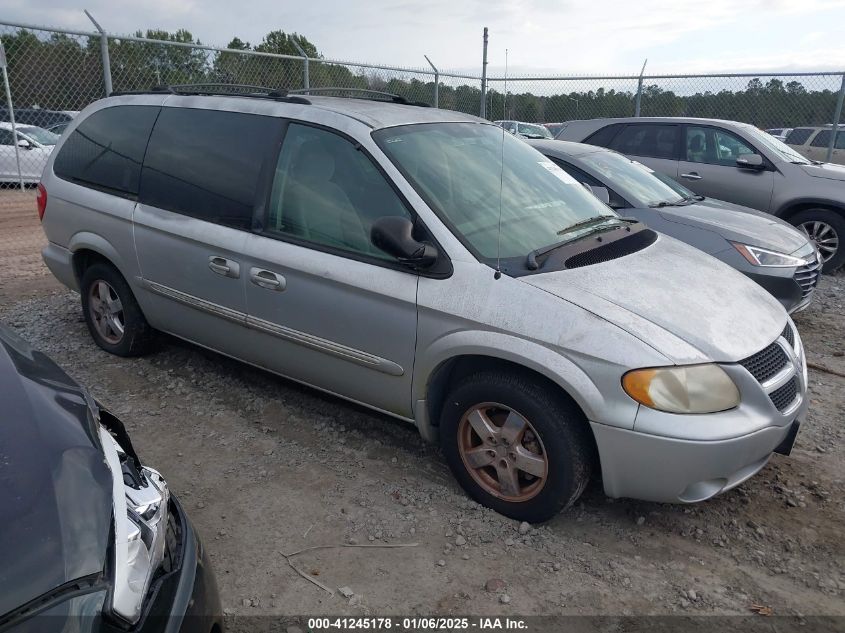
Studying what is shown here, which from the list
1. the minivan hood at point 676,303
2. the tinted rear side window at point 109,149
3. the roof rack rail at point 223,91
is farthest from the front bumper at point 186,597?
the tinted rear side window at point 109,149

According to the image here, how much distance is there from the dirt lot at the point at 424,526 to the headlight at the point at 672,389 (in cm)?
73

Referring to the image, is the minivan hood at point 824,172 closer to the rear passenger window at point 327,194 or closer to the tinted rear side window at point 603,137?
the tinted rear side window at point 603,137

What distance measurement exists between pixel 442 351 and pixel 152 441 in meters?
1.83

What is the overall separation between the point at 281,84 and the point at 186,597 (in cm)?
1026

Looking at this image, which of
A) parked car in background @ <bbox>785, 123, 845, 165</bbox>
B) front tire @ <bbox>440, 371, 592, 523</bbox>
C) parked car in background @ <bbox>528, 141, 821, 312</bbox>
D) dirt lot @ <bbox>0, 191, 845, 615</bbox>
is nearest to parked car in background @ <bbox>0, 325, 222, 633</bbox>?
dirt lot @ <bbox>0, 191, 845, 615</bbox>

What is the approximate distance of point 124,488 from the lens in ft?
6.25

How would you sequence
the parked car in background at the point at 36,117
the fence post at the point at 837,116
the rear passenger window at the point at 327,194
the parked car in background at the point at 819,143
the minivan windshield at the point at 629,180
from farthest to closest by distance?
the parked car in background at the point at 819,143, the parked car in background at the point at 36,117, the fence post at the point at 837,116, the minivan windshield at the point at 629,180, the rear passenger window at the point at 327,194

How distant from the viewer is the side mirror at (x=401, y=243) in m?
2.94

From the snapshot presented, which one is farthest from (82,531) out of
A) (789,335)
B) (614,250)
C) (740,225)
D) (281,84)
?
(281,84)

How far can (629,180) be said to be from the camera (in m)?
6.09

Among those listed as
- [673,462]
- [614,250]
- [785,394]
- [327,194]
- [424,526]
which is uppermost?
[327,194]

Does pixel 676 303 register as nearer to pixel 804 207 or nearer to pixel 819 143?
pixel 804 207

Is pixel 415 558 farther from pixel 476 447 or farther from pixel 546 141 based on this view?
pixel 546 141

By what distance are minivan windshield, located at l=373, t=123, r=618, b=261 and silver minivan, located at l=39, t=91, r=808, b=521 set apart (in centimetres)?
1
